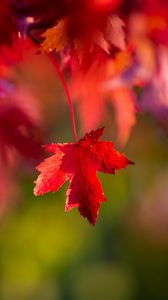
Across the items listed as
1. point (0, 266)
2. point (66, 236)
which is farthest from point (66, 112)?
point (0, 266)

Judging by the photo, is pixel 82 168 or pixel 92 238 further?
pixel 92 238

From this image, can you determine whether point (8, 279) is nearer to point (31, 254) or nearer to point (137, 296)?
point (31, 254)

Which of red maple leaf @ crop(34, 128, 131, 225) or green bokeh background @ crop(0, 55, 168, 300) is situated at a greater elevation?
red maple leaf @ crop(34, 128, 131, 225)

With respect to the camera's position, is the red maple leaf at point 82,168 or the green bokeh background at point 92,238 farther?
the green bokeh background at point 92,238

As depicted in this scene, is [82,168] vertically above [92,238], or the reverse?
[82,168]

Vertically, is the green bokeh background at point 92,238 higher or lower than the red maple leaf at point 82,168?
lower
